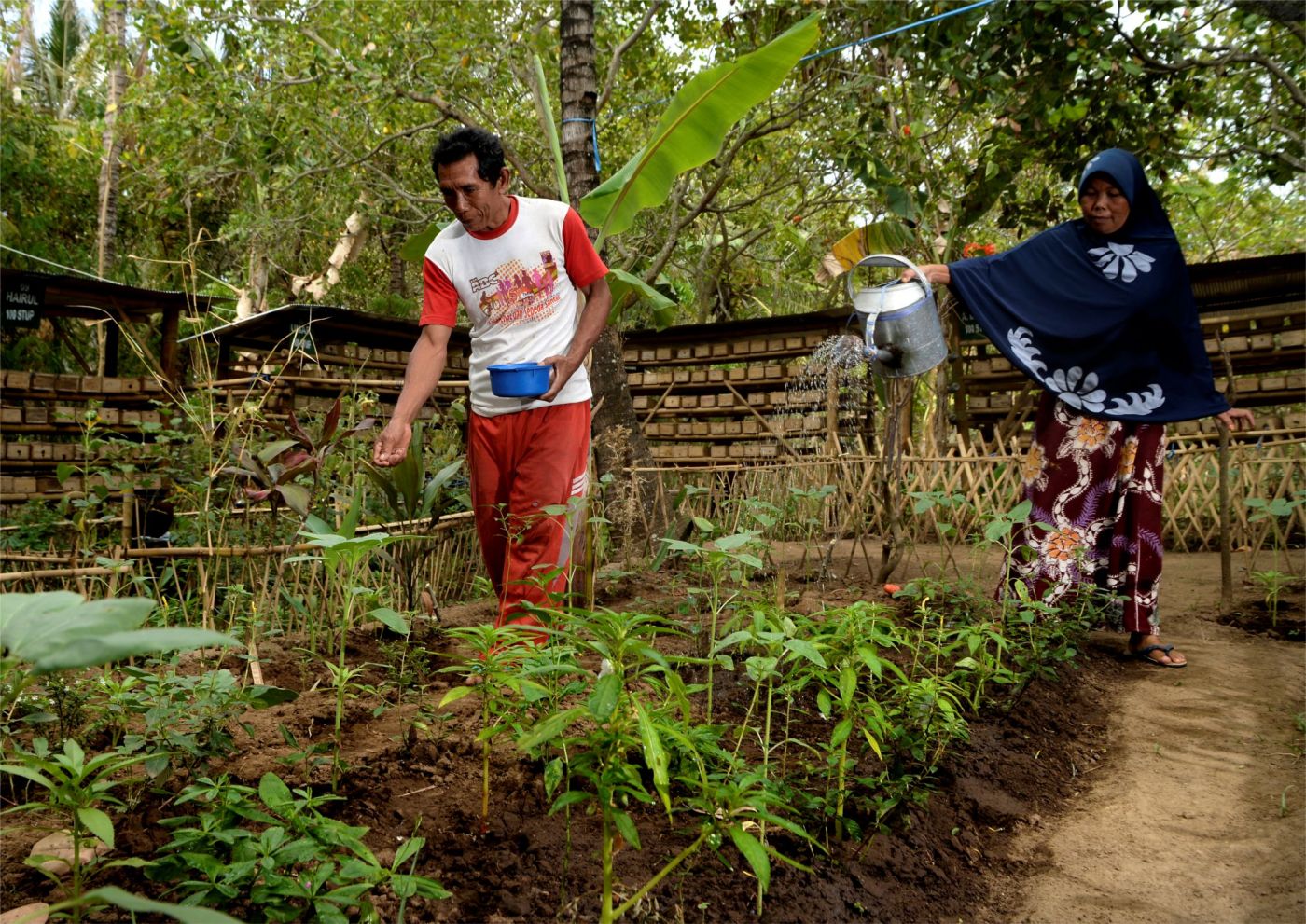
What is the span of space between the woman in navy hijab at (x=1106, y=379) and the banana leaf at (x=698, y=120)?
99cm

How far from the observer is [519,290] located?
10.2 feet

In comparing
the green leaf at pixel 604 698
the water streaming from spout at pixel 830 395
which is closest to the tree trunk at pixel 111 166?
the water streaming from spout at pixel 830 395

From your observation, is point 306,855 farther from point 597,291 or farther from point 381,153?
point 381,153

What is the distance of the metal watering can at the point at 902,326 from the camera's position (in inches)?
142

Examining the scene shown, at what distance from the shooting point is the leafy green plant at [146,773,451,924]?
1.35m

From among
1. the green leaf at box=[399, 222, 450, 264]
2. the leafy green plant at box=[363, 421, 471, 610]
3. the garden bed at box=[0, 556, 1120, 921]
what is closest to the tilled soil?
the garden bed at box=[0, 556, 1120, 921]

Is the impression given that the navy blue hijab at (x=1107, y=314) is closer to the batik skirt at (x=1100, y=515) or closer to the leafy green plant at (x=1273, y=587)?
the batik skirt at (x=1100, y=515)

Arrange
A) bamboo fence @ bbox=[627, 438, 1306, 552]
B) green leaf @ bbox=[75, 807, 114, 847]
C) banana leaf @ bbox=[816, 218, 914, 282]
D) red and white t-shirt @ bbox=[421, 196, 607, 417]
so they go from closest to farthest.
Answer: green leaf @ bbox=[75, 807, 114, 847], red and white t-shirt @ bbox=[421, 196, 607, 417], bamboo fence @ bbox=[627, 438, 1306, 552], banana leaf @ bbox=[816, 218, 914, 282]

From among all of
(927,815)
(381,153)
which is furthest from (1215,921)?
(381,153)

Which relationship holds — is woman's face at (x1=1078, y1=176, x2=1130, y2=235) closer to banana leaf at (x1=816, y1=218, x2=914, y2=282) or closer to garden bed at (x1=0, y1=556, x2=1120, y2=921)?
garden bed at (x1=0, y1=556, x2=1120, y2=921)

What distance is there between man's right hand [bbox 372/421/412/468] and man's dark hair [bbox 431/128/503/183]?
0.76 m

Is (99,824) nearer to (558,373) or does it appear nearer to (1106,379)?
(558,373)

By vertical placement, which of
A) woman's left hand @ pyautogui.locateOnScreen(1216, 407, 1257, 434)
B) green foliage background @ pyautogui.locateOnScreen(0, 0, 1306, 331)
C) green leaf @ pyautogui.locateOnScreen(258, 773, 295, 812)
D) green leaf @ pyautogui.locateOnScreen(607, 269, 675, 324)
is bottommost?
green leaf @ pyautogui.locateOnScreen(258, 773, 295, 812)

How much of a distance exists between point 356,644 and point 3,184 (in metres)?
13.2
